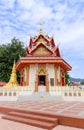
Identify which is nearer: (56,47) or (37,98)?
(37,98)

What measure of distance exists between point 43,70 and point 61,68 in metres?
2.73

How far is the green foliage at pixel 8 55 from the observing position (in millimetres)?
29891

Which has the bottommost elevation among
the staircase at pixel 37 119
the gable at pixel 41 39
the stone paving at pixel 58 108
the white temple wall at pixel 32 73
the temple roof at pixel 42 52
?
the staircase at pixel 37 119

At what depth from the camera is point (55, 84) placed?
18109mm

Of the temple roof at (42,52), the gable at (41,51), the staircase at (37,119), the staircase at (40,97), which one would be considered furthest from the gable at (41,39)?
the staircase at (37,119)

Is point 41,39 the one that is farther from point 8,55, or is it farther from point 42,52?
point 8,55

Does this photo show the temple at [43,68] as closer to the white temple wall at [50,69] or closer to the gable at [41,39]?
the white temple wall at [50,69]

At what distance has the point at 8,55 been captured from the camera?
3133cm

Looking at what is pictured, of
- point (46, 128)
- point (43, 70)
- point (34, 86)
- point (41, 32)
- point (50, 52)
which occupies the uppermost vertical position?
point (41, 32)

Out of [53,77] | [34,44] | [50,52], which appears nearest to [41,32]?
[34,44]

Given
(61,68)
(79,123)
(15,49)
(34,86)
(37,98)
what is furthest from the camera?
(15,49)

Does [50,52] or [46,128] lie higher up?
[50,52]

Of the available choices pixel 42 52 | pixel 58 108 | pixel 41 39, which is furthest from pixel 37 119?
pixel 41 39

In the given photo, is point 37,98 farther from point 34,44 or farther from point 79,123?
point 79,123
